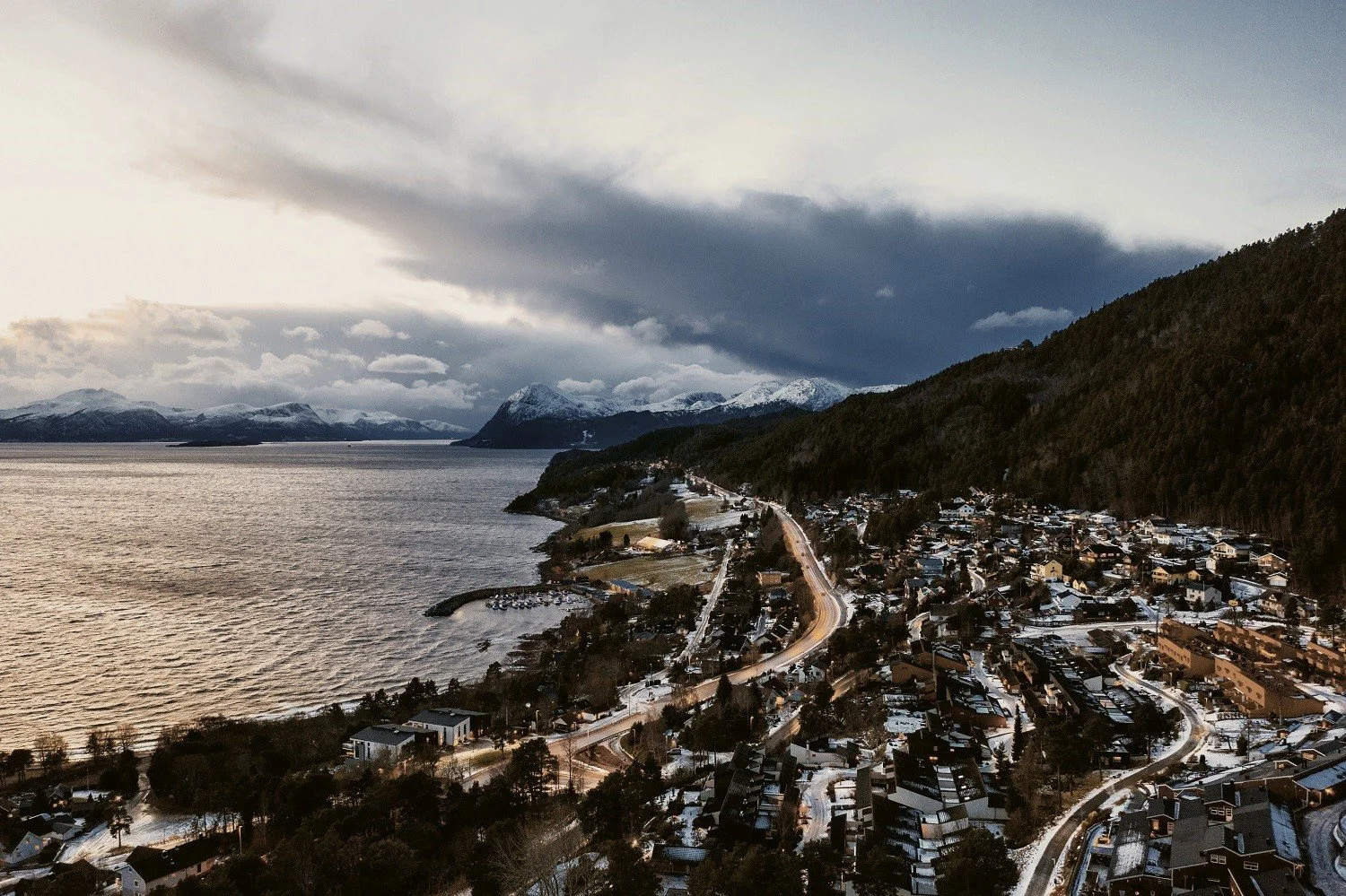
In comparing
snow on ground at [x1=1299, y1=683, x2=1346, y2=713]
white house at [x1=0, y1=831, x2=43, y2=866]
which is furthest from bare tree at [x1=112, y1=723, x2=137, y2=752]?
snow on ground at [x1=1299, y1=683, x2=1346, y2=713]

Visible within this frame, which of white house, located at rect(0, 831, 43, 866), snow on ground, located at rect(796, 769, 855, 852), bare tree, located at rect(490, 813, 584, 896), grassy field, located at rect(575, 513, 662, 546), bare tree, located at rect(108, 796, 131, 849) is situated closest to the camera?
bare tree, located at rect(490, 813, 584, 896)

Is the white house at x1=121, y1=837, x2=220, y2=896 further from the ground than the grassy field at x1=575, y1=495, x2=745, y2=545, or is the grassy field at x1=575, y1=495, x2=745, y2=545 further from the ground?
the grassy field at x1=575, y1=495, x2=745, y2=545

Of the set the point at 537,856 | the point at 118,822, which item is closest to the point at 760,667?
the point at 537,856

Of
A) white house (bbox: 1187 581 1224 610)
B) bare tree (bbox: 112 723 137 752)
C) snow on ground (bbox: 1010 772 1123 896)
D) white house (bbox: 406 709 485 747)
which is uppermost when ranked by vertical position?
white house (bbox: 1187 581 1224 610)

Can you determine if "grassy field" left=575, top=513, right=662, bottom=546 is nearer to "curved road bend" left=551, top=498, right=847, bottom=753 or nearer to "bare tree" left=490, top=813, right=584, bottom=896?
"curved road bend" left=551, top=498, right=847, bottom=753

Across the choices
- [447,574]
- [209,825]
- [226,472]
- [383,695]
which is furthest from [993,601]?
[226,472]

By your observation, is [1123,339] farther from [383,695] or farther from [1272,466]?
[383,695]

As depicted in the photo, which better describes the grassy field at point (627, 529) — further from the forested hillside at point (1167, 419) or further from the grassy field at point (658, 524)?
the forested hillside at point (1167, 419)

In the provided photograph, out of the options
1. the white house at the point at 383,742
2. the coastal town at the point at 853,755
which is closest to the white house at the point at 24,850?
the coastal town at the point at 853,755
